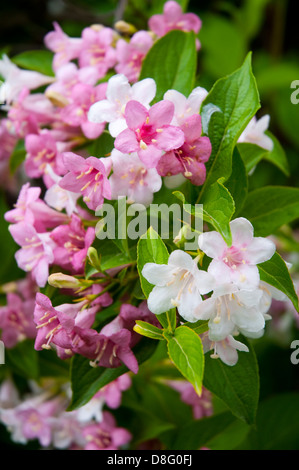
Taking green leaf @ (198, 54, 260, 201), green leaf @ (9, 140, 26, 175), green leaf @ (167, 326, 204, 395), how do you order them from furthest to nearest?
green leaf @ (9, 140, 26, 175), green leaf @ (198, 54, 260, 201), green leaf @ (167, 326, 204, 395)

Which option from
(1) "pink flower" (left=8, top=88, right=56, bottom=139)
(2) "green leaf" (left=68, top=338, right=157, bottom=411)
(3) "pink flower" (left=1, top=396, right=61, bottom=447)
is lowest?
(3) "pink flower" (left=1, top=396, right=61, bottom=447)

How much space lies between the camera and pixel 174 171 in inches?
44.3

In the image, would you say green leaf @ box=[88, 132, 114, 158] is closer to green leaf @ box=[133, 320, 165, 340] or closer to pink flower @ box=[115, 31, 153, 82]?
pink flower @ box=[115, 31, 153, 82]

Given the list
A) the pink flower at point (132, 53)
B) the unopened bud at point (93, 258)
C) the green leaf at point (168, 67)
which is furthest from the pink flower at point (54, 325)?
the pink flower at point (132, 53)

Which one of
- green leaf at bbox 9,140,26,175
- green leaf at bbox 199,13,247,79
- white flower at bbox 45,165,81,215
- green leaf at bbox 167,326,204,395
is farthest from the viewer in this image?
green leaf at bbox 199,13,247,79

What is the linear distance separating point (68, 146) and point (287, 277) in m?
0.69

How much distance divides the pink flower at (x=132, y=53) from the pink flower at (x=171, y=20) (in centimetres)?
10

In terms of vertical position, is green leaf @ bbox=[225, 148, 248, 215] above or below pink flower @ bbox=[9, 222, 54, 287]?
above

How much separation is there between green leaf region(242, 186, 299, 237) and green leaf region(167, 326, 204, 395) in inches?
14.1

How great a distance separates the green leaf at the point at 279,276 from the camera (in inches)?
41.4

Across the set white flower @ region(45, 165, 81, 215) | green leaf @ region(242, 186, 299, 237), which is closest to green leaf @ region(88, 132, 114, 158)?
white flower @ region(45, 165, 81, 215)

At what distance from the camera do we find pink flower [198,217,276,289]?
3.26 ft

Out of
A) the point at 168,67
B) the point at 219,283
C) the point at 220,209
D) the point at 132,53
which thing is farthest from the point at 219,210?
the point at 132,53

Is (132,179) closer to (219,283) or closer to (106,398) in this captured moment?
(219,283)
